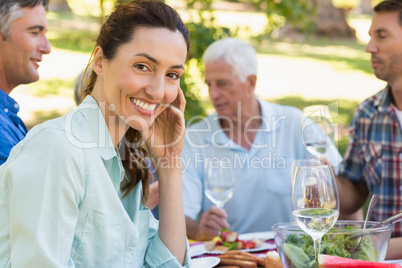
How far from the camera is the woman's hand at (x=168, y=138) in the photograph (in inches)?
97.7

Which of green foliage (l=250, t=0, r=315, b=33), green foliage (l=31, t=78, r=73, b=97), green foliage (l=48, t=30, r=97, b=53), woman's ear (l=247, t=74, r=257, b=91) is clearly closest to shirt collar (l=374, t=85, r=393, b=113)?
woman's ear (l=247, t=74, r=257, b=91)

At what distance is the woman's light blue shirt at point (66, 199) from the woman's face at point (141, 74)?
0.26 feet

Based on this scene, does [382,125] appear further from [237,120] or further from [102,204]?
[102,204]

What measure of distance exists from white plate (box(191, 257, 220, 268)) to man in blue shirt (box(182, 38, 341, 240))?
3.84 ft

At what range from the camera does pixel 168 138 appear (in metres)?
2.54

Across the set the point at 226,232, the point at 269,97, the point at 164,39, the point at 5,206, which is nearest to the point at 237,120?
the point at 226,232

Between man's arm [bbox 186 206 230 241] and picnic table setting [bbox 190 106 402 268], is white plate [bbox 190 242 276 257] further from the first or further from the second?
man's arm [bbox 186 206 230 241]

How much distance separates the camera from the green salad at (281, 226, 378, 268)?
2.01 m

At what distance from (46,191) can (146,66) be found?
1.96ft

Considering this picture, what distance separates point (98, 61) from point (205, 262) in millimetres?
936

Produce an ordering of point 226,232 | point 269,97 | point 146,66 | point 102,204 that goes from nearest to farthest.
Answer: point 102,204 < point 146,66 < point 226,232 < point 269,97

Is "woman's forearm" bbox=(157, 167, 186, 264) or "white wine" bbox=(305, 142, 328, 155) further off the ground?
A: "white wine" bbox=(305, 142, 328, 155)

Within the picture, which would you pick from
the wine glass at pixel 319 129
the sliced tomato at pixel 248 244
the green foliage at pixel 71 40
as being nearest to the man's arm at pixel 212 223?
the sliced tomato at pixel 248 244

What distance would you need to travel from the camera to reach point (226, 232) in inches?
109
